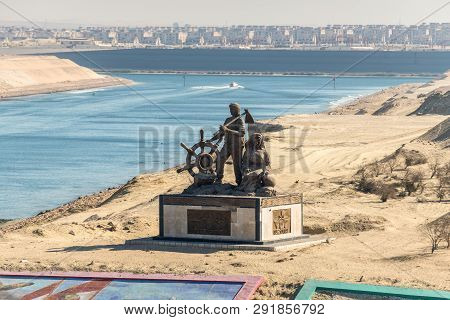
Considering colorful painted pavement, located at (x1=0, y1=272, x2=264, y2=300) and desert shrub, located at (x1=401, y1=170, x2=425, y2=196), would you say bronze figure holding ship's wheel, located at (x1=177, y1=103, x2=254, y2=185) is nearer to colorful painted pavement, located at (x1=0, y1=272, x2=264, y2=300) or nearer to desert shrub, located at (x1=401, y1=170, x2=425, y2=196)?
colorful painted pavement, located at (x1=0, y1=272, x2=264, y2=300)

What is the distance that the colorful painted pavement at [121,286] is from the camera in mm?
17891

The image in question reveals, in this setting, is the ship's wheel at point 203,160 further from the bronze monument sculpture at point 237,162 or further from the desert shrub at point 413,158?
the desert shrub at point 413,158

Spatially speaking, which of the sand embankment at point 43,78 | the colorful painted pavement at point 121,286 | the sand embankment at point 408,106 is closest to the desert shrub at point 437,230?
the colorful painted pavement at point 121,286

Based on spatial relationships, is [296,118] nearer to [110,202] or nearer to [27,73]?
[110,202]

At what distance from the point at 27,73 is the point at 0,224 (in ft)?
406

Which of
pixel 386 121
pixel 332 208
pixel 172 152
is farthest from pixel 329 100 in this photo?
pixel 332 208

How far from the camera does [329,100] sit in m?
105

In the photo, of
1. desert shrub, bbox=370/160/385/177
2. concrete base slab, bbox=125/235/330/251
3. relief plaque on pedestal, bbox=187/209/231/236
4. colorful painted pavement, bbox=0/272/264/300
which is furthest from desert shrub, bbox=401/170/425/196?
A: colorful painted pavement, bbox=0/272/264/300

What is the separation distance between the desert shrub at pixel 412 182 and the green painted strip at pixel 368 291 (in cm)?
1115

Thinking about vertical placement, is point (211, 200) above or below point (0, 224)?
above

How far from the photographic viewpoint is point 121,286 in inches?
739

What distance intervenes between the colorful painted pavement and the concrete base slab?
2967 millimetres

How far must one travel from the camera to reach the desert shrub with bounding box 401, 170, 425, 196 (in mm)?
29109

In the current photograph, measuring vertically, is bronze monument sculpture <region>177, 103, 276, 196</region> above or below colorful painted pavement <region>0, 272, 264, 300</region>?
above
